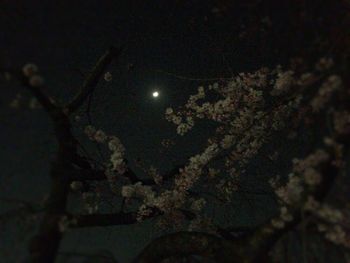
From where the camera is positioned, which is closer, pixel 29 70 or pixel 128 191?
pixel 29 70

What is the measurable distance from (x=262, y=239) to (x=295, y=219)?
927 mm

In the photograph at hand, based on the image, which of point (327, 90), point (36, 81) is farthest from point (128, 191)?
point (327, 90)

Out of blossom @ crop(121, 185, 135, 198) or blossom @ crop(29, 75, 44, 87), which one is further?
blossom @ crop(121, 185, 135, 198)

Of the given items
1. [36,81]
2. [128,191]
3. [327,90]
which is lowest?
[327,90]

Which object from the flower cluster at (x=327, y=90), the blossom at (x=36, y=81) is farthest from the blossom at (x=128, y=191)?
the flower cluster at (x=327, y=90)

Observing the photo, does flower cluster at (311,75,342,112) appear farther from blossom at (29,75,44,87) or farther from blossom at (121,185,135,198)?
blossom at (121,185,135,198)

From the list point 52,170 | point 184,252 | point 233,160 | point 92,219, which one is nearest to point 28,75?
point 52,170

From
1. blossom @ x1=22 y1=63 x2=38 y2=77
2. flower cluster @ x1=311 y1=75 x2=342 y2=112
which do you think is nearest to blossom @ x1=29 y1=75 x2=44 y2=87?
blossom @ x1=22 y1=63 x2=38 y2=77

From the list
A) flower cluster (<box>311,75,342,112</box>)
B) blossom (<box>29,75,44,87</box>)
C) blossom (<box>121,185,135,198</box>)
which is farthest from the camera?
blossom (<box>121,185,135,198</box>)

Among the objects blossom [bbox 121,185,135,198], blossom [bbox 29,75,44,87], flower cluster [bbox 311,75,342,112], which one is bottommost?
flower cluster [bbox 311,75,342,112]

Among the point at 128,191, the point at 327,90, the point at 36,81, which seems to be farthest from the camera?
the point at 128,191

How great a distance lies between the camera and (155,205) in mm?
12531

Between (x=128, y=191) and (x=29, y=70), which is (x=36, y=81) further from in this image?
(x=128, y=191)

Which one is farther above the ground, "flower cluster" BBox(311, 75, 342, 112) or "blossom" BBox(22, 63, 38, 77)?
"blossom" BBox(22, 63, 38, 77)
